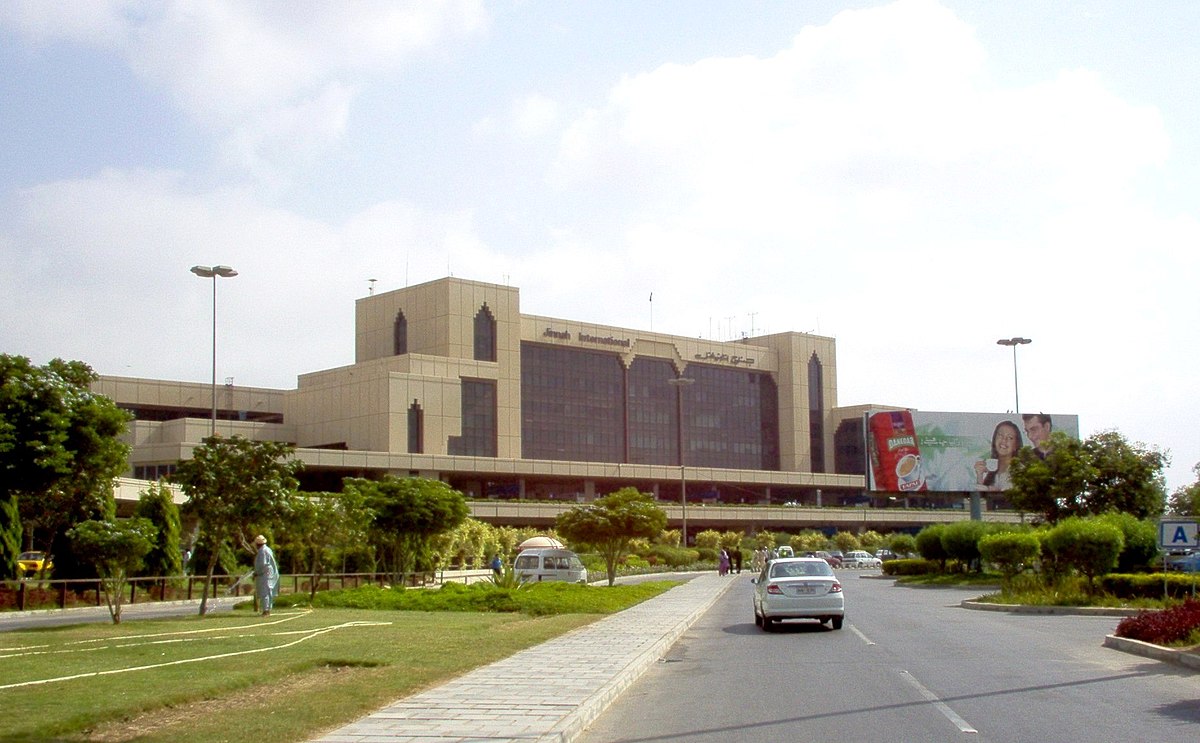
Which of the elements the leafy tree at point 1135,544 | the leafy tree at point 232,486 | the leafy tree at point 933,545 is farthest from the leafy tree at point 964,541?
the leafy tree at point 232,486

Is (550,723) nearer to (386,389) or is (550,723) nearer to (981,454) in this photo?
(386,389)

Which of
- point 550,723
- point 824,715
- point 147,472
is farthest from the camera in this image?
point 147,472

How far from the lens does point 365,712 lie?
11.3 meters

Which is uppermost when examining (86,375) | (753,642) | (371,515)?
(86,375)

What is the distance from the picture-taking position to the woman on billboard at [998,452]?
10481cm

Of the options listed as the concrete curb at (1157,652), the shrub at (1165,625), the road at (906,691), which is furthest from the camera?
the shrub at (1165,625)

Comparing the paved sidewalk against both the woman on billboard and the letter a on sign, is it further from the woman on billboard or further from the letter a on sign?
the woman on billboard

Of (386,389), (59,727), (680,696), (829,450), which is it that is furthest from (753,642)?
(829,450)

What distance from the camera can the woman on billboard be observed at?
344 feet

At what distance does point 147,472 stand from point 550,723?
7689 centimetres

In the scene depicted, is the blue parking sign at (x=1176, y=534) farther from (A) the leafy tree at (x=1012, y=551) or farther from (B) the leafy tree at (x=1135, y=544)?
(A) the leafy tree at (x=1012, y=551)

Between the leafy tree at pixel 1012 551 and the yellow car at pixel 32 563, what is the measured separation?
3052cm

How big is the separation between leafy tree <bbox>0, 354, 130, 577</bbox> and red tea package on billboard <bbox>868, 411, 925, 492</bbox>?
7627 centimetres

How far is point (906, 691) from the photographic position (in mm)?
13828
